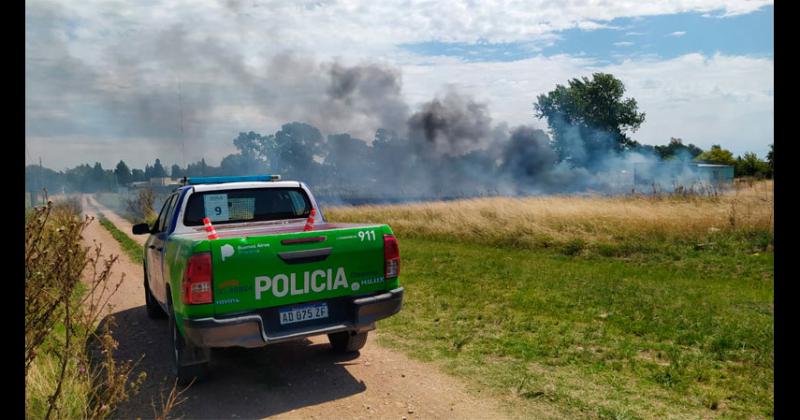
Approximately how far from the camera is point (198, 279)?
4.39m

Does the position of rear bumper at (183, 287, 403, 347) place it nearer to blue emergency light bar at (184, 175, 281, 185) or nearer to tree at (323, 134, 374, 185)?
blue emergency light bar at (184, 175, 281, 185)

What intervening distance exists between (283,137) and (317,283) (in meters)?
32.7

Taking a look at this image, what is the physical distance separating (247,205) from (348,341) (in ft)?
6.66

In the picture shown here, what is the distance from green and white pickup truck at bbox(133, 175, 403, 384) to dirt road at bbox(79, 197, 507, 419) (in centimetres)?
30

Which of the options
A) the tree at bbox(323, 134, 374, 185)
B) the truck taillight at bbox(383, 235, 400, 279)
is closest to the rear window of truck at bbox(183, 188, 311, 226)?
the truck taillight at bbox(383, 235, 400, 279)

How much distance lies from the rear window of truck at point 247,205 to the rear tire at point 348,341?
1.57 metres

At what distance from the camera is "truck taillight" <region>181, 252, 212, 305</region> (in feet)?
14.4

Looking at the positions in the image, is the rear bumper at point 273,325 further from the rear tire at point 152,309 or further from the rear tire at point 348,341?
the rear tire at point 152,309

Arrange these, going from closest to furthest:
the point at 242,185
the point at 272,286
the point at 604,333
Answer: the point at 272,286
the point at 242,185
the point at 604,333

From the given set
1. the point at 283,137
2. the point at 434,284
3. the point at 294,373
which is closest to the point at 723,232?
the point at 434,284

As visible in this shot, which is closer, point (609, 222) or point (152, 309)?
point (152, 309)

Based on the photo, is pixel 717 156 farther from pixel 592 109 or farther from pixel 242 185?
pixel 242 185

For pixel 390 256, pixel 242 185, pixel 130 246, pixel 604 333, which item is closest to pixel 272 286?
pixel 390 256
